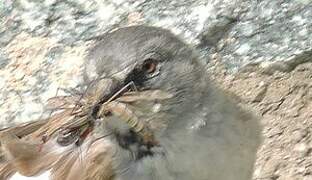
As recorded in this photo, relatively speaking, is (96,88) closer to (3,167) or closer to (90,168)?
(90,168)

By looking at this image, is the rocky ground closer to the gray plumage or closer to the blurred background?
the blurred background

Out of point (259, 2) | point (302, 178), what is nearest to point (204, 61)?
point (259, 2)

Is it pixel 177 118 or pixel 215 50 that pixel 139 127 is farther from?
pixel 215 50

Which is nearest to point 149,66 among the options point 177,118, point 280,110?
point 177,118

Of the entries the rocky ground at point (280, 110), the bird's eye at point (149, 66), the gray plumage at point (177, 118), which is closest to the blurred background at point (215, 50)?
the rocky ground at point (280, 110)

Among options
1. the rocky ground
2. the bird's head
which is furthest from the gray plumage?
the rocky ground

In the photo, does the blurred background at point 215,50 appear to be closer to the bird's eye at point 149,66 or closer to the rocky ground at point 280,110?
the rocky ground at point 280,110
